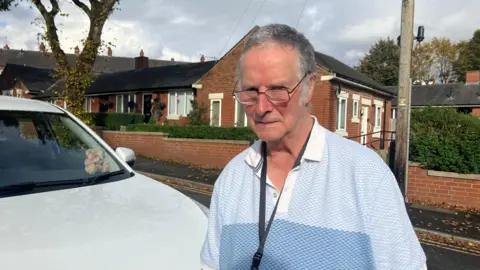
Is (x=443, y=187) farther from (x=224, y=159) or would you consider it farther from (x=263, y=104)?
(x=263, y=104)

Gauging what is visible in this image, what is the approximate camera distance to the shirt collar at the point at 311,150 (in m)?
1.45

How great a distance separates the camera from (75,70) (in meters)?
13.5

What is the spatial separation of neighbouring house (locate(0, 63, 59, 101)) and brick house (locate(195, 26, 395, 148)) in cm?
2687

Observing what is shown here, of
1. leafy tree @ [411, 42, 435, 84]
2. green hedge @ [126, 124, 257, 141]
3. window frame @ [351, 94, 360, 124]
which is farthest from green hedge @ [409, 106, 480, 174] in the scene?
leafy tree @ [411, 42, 435, 84]

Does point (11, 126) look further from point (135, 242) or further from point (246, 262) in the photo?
point (246, 262)

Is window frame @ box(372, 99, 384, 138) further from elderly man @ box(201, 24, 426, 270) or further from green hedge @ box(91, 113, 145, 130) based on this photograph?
elderly man @ box(201, 24, 426, 270)

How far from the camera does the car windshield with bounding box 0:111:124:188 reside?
3060 mm

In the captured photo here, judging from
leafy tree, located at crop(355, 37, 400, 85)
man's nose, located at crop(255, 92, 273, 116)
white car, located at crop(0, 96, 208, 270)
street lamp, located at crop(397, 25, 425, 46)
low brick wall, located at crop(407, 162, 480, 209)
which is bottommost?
low brick wall, located at crop(407, 162, 480, 209)

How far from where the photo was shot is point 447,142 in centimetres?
846

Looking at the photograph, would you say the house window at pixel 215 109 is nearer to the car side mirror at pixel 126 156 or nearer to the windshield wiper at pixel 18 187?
the car side mirror at pixel 126 156

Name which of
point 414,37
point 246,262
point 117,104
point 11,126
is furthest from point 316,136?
point 117,104

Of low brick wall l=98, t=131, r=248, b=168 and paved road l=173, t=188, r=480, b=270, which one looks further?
low brick wall l=98, t=131, r=248, b=168

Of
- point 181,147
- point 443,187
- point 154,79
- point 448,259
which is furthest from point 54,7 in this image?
point 448,259

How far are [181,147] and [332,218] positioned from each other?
13122 mm
